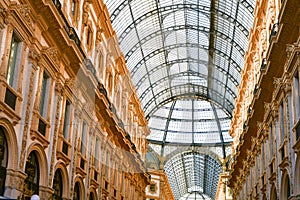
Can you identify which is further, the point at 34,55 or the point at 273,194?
the point at 273,194

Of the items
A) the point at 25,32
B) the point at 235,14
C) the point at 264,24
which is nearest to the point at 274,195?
the point at 264,24

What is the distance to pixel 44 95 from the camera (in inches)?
902

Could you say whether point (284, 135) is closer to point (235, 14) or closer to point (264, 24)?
point (264, 24)

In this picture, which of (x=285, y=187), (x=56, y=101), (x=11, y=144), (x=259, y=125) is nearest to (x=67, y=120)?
(x=56, y=101)

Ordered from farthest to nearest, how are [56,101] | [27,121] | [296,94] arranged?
[56,101]
[296,94]
[27,121]

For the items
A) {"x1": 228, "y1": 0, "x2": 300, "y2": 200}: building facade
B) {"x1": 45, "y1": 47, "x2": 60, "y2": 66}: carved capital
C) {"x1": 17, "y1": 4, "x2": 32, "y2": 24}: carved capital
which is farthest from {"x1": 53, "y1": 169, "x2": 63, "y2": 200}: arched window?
{"x1": 228, "y1": 0, "x2": 300, "y2": 200}: building facade

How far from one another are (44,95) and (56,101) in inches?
50.8

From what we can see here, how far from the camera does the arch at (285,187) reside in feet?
80.2

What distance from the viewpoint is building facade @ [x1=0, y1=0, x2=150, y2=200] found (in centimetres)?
1828

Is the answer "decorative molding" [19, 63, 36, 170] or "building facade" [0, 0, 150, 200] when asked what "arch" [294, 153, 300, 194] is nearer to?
"building facade" [0, 0, 150, 200]

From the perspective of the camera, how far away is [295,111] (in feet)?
71.2

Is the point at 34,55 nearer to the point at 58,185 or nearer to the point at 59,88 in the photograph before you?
the point at 59,88

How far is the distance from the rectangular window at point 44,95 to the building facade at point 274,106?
34.3 ft

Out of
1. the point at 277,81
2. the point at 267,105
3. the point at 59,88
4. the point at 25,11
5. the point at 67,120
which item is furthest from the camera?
the point at 267,105
